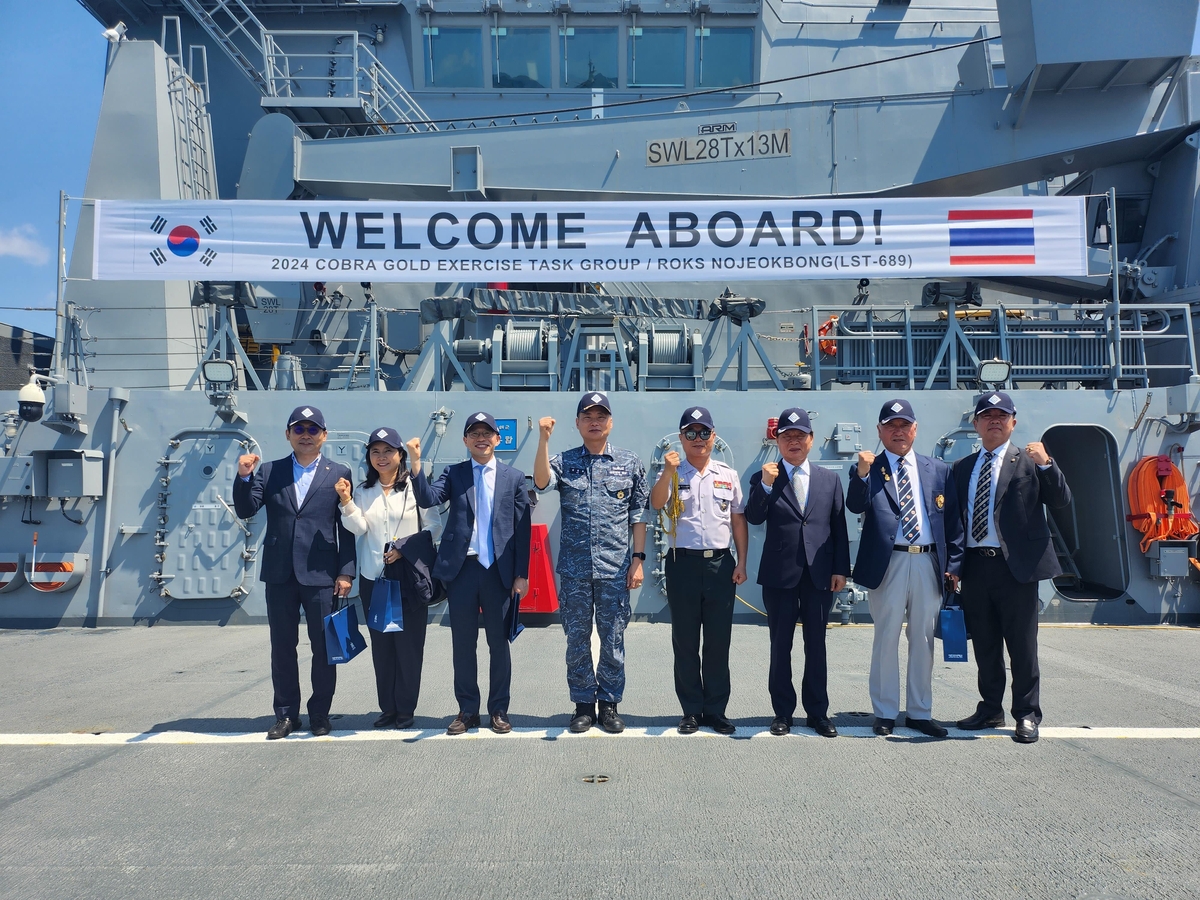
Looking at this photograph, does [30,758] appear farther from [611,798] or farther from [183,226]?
[183,226]

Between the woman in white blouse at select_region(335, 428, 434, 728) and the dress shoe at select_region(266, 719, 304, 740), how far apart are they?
42 cm

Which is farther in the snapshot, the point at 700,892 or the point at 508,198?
the point at 508,198

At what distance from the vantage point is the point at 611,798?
3250 mm

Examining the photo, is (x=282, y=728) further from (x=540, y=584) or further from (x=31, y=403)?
(x=31, y=403)

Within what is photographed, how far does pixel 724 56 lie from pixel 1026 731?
9.60m

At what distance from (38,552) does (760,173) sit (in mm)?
8159

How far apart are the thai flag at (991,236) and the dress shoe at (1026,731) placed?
4605 millimetres

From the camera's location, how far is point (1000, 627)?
4258 millimetres

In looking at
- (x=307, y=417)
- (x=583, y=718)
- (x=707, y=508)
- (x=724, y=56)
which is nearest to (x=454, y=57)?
(x=724, y=56)

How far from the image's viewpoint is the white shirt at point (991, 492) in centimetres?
420

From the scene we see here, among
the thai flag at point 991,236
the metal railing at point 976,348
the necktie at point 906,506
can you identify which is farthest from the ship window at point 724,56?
the necktie at point 906,506

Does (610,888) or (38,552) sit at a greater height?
(38,552)

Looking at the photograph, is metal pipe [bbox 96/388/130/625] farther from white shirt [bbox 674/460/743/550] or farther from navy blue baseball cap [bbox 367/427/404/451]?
white shirt [bbox 674/460/743/550]

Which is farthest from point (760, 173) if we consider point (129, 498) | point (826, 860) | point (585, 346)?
point (826, 860)
